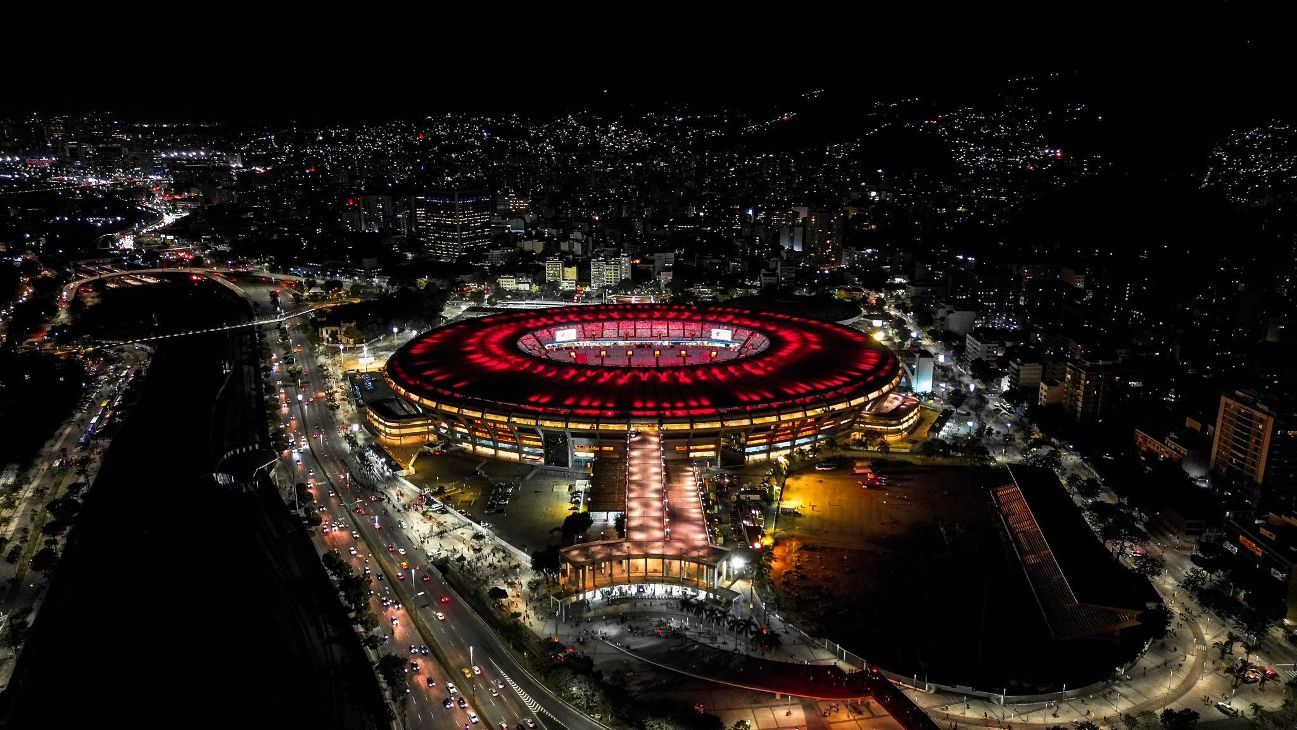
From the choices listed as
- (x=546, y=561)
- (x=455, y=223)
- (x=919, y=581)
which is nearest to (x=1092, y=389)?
(x=919, y=581)

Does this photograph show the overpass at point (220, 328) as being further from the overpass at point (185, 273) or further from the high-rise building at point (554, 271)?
the high-rise building at point (554, 271)

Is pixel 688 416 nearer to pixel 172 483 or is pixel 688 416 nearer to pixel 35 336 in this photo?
pixel 172 483

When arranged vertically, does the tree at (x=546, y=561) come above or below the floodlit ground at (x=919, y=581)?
above

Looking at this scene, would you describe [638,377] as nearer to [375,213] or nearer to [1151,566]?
[1151,566]

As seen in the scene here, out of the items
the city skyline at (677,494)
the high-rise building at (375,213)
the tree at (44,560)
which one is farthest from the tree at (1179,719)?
the high-rise building at (375,213)

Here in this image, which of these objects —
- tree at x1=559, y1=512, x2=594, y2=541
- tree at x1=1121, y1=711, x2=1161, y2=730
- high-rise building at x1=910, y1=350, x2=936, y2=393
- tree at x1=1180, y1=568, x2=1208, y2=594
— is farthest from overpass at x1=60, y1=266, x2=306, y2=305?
tree at x1=1121, y1=711, x2=1161, y2=730

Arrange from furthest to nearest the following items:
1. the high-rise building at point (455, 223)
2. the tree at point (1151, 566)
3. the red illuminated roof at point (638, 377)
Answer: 1. the high-rise building at point (455, 223)
2. the red illuminated roof at point (638, 377)
3. the tree at point (1151, 566)

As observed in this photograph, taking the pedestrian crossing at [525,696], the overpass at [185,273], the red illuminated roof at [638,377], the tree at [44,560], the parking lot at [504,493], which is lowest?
the pedestrian crossing at [525,696]
